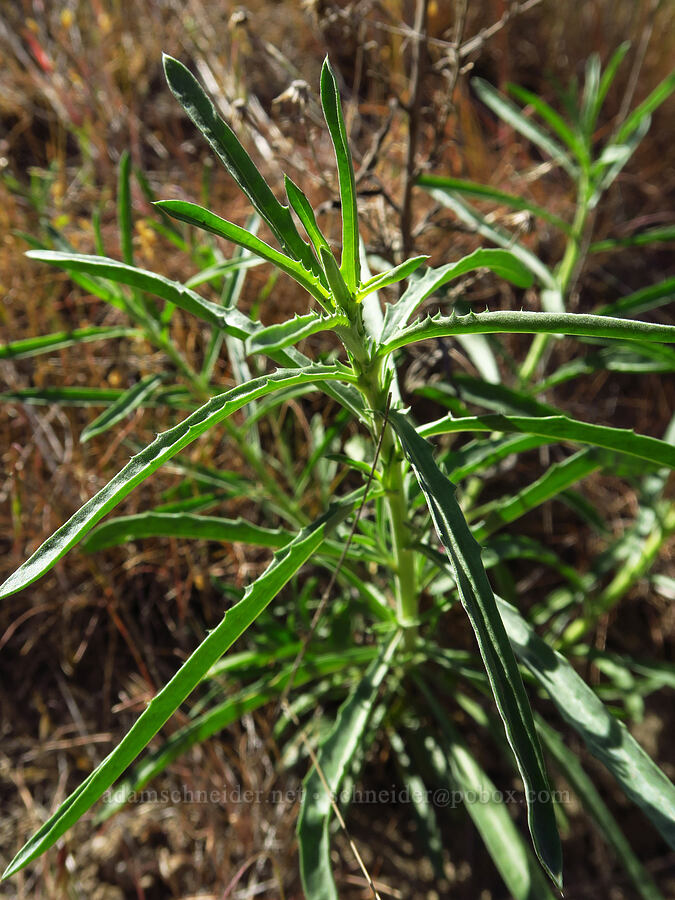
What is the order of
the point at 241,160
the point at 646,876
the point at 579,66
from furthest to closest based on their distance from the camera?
the point at 579,66 < the point at 646,876 < the point at 241,160

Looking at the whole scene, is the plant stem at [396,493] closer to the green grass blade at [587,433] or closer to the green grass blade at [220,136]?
the green grass blade at [587,433]

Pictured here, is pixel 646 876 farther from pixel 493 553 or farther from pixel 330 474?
pixel 330 474

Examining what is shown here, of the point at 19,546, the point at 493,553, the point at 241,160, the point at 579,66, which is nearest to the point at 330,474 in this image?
the point at 493,553

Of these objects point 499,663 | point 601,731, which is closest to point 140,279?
point 499,663

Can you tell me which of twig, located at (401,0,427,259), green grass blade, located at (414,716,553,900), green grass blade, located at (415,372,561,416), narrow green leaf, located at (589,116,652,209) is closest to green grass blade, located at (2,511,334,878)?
green grass blade, located at (415,372,561,416)

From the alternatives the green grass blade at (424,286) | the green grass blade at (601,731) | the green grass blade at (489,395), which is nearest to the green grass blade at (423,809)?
the green grass blade at (601,731)

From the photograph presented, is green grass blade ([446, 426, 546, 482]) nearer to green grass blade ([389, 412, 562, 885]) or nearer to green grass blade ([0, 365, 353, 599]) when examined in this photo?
green grass blade ([389, 412, 562, 885])

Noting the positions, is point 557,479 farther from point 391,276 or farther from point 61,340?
point 61,340
